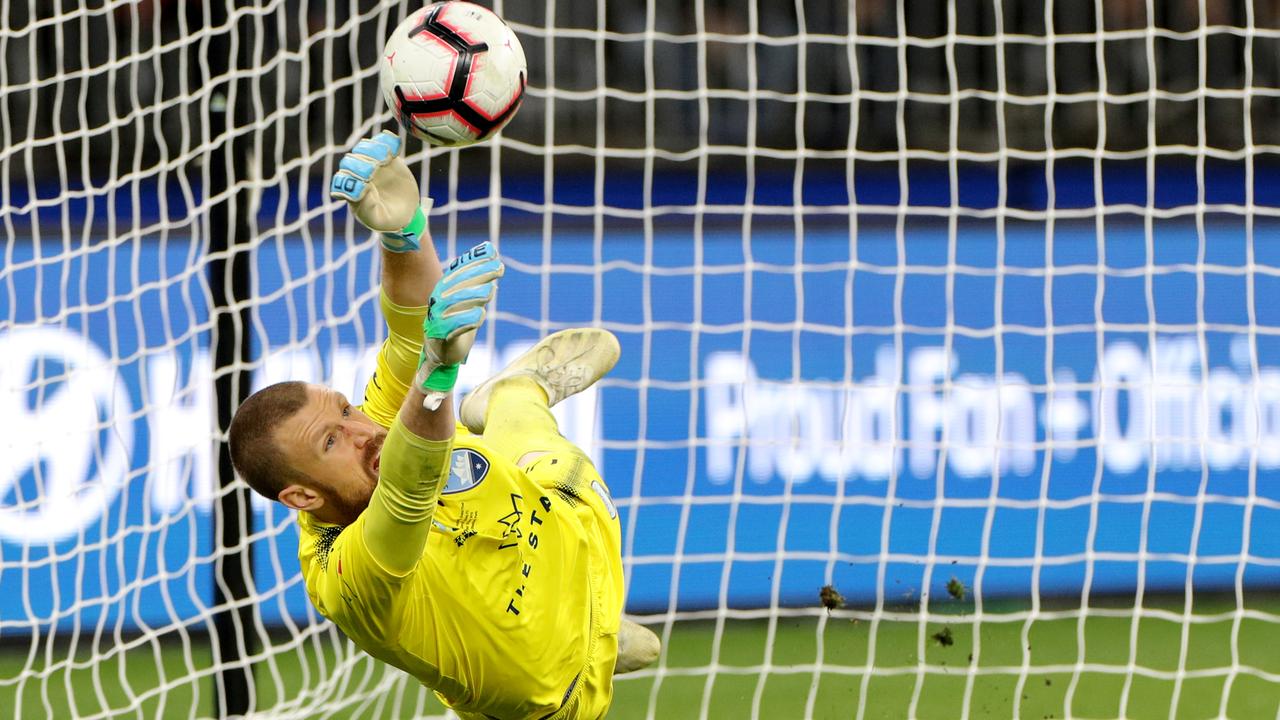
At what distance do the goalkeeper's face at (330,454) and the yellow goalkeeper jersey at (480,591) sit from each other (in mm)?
77

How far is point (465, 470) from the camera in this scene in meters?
3.50

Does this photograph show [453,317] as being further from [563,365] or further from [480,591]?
[563,365]

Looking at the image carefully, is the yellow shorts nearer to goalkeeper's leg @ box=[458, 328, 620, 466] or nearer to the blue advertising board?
goalkeeper's leg @ box=[458, 328, 620, 466]

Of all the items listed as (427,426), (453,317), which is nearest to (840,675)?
(427,426)

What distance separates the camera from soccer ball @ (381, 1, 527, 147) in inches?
142

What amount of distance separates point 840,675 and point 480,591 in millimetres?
2610

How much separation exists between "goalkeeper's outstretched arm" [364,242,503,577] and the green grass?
7.20 ft

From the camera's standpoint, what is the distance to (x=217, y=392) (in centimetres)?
527

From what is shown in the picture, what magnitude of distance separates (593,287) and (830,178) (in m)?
1.13

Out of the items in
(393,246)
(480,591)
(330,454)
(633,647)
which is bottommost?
(633,647)

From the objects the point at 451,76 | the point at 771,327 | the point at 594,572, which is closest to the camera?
the point at 451,76

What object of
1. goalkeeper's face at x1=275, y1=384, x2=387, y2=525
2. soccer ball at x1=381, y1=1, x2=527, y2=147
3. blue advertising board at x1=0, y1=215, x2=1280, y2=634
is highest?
soccer ball at x1=381, y1=1, x2=527, y2=147

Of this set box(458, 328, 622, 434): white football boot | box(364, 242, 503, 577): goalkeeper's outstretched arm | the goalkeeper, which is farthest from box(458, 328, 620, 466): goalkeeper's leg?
box(364, 242, 503, 577): goalkeeper's outstretched arm

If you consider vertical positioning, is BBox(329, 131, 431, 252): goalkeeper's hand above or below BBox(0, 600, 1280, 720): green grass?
above
